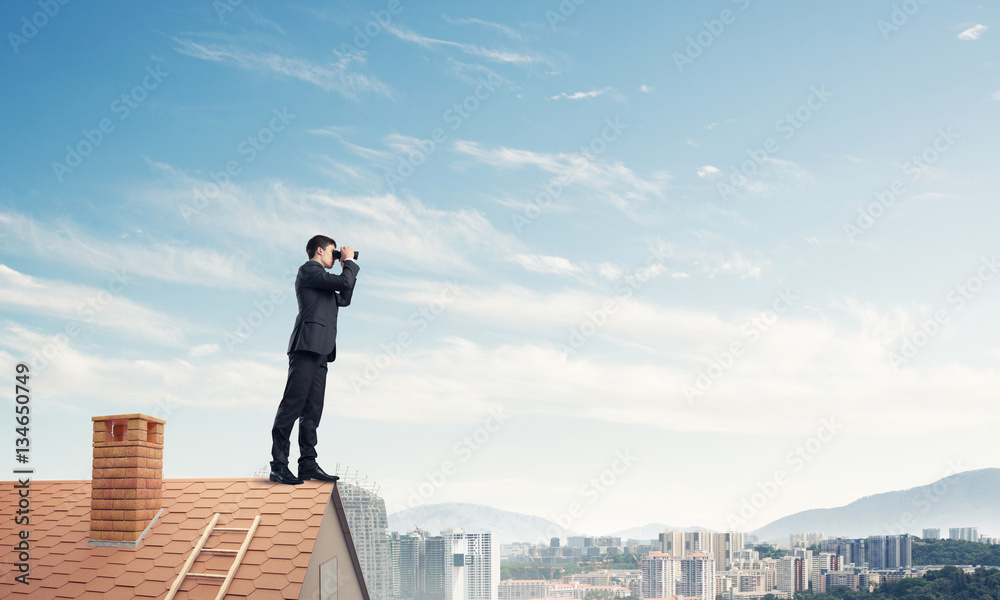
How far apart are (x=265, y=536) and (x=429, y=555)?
401 feet

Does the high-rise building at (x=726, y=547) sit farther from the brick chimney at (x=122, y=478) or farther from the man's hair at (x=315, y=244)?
the brick chimney at (x=122, y=478)

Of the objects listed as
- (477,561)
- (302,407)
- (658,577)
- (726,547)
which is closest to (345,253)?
(302,407)

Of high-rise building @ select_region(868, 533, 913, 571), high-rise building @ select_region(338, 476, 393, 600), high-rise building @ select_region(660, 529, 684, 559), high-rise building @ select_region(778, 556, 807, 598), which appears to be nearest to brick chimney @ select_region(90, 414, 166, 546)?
high-rise building @ select_region(338, 476, 393, 600)

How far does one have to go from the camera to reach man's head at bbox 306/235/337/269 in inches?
274

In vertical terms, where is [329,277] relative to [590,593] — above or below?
above

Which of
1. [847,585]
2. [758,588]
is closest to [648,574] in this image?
[758,588]

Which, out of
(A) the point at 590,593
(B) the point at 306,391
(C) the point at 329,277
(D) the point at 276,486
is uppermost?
(C) the point at 329,277

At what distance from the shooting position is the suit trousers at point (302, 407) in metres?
6.65

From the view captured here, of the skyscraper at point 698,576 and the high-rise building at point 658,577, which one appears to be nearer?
the high-rise building at point 658,577

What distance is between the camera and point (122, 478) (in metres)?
6.34

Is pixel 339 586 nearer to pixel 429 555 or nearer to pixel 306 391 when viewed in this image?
pixel 306 391

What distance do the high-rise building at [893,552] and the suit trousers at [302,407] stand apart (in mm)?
132305

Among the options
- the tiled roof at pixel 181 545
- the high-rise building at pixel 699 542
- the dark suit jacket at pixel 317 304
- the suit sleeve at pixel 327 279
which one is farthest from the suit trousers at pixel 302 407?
the high-rise building at pixel 699 542

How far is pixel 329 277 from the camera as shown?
263 inches
